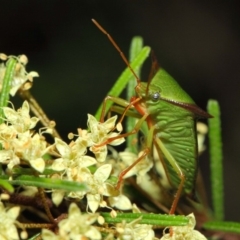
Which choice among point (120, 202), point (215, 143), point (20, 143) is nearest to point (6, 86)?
point (20, 143)

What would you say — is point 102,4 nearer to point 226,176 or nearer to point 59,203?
point 226,176

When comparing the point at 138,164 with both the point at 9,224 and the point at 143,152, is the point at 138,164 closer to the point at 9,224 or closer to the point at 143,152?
the point at 143,152

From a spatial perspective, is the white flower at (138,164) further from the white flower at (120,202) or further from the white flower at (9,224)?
the white flower at (9,224)

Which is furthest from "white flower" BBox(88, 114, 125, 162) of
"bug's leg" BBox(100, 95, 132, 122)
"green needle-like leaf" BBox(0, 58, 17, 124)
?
"green needle-like leaf" BBox(0, 58, 17, 124)

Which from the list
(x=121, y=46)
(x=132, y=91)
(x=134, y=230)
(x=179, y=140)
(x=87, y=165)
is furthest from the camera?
(x=121, y=46)

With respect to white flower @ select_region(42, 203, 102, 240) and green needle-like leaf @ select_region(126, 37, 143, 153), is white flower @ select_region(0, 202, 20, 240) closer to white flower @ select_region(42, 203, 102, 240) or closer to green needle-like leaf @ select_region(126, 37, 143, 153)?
white flower @ select_region(42, 203, 102, 240)
